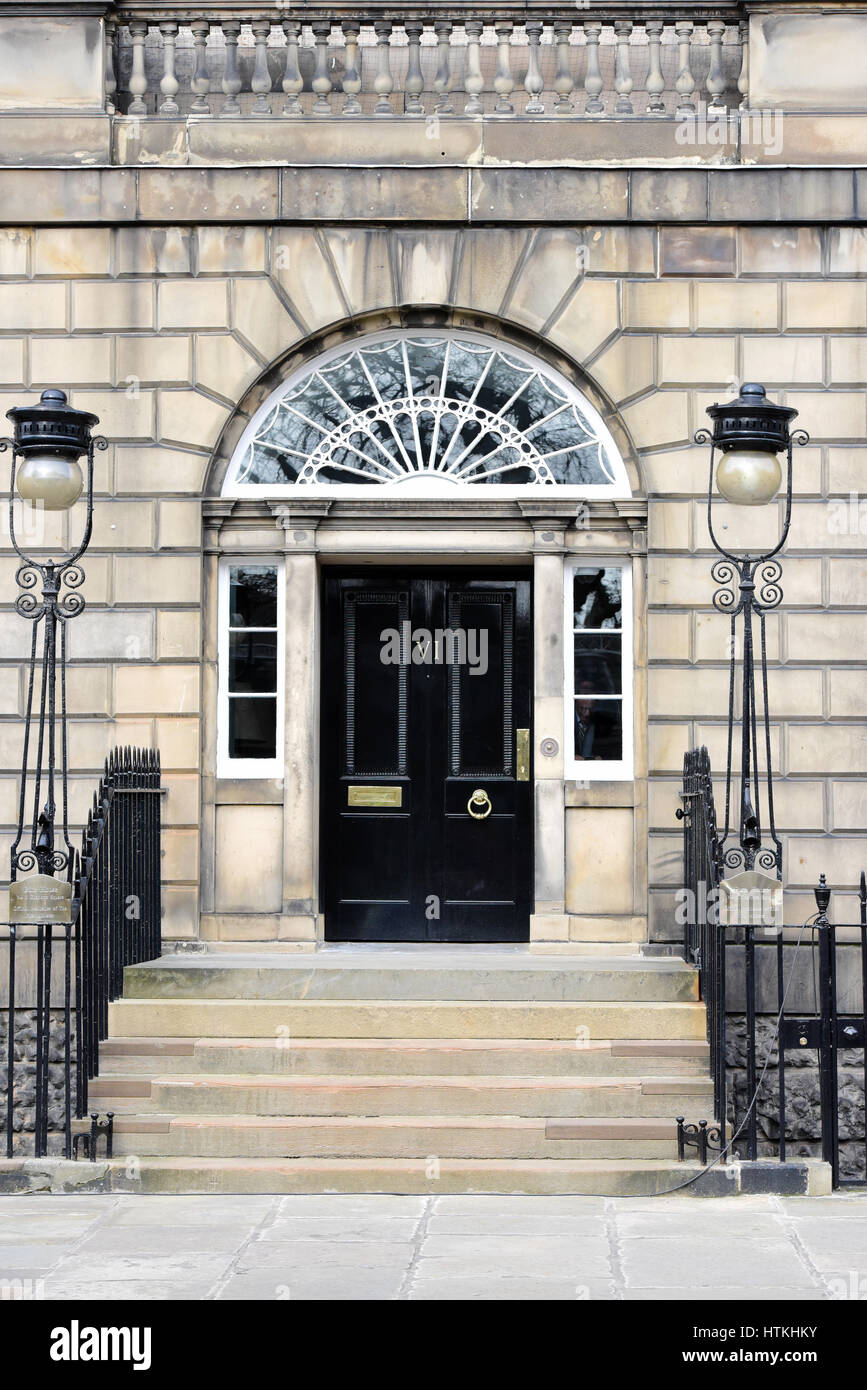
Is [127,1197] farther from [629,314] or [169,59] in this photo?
[169,59]

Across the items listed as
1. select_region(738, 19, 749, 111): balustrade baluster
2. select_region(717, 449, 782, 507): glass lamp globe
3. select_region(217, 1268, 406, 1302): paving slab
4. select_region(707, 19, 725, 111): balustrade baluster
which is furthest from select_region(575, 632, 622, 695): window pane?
select_region(217, 1268, 406, 1302): paving slab

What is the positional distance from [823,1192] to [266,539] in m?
5.61

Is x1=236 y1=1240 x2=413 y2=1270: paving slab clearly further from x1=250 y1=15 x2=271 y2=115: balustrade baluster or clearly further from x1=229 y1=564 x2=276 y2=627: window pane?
x1=250 y1=15 x2=271 y2=115: balustrade baluster

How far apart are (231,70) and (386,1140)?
709cm

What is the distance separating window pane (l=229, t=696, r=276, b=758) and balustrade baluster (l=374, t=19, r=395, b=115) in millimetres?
4035

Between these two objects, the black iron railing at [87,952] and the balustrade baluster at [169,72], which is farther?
the balustrade baluster at [169,72]

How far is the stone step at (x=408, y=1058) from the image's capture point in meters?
9.39

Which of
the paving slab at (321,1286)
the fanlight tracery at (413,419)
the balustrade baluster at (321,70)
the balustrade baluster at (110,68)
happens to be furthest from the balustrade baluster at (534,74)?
the paving slab at (321,1286)

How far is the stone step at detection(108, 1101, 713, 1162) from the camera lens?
29.1ft

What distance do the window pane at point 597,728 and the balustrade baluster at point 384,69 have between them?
4.16 m

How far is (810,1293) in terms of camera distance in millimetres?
6691

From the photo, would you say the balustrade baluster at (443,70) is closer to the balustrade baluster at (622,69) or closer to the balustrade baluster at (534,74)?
the balustrade baluster at (534,74)

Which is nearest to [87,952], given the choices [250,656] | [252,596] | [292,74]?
[250,656]

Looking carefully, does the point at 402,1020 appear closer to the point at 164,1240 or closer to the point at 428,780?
the point at 164,1240
